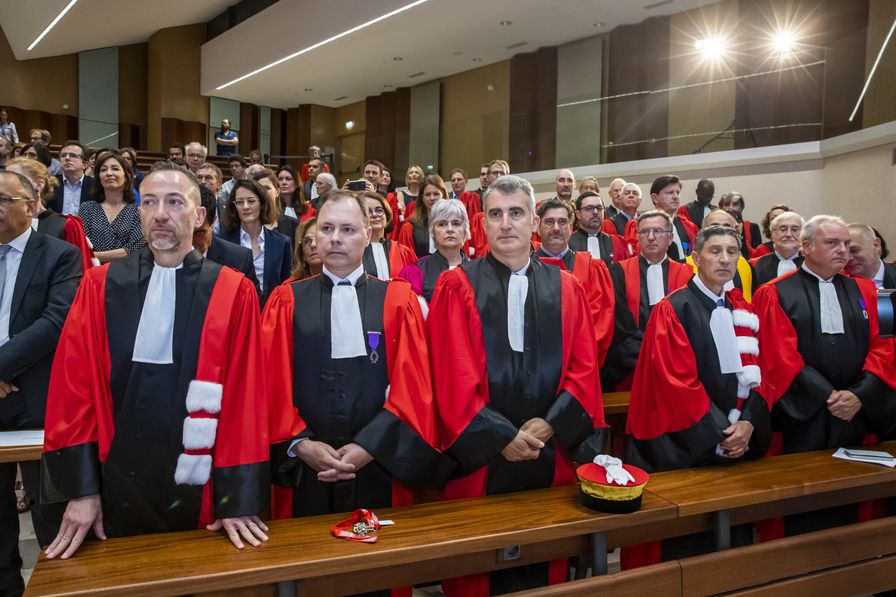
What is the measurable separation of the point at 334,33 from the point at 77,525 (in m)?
15.7

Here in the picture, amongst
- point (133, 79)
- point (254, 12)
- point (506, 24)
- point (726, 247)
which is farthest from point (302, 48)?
point (726, 247)

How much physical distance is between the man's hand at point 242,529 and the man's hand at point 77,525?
1.27ft

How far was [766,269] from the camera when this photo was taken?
6.45 m

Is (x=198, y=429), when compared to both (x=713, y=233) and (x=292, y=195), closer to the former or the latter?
(x=713, y=233)

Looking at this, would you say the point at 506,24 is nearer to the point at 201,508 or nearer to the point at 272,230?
the point at 272,230

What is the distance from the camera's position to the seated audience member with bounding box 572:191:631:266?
6027 mm

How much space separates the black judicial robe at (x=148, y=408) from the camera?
2.32m

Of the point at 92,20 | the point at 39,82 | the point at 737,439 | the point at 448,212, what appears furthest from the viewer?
the point at 39,82

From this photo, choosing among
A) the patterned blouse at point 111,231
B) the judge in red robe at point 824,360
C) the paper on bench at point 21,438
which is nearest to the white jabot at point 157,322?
the paper on bench at point 21,438

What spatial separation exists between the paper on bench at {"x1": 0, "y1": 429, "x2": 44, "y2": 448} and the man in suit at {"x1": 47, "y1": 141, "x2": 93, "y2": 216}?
393 centimetres

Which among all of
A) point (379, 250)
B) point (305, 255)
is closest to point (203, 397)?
point (305, 255)

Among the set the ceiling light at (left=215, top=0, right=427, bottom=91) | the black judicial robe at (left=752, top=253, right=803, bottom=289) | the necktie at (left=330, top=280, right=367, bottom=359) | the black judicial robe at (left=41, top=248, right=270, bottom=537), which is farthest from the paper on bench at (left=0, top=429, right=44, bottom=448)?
the ceiling light at (left=215, top=0, right=427, bottom=91)

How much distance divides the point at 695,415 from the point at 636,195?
14.6 ft

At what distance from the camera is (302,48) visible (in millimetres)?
17250
